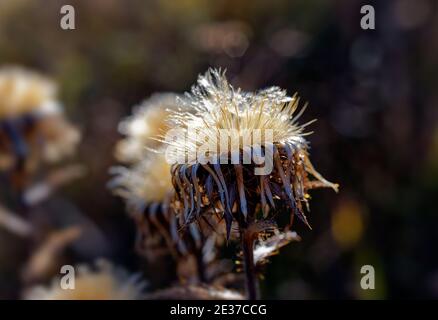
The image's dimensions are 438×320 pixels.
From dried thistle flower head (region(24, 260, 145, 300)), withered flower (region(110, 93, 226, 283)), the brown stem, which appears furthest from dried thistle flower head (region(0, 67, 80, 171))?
the brown stem

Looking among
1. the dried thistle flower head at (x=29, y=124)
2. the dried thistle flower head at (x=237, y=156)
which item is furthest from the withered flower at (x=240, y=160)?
the dried thistle flower head at (x=29, y=124)

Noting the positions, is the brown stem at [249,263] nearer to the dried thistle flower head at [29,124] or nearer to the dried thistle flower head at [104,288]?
the dried thistle flower head at [104,288]

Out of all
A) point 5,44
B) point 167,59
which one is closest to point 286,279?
point 167,59

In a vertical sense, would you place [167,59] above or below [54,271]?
above

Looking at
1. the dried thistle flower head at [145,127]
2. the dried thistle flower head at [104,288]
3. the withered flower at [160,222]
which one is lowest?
the dried thistle flower head at [104,288]
